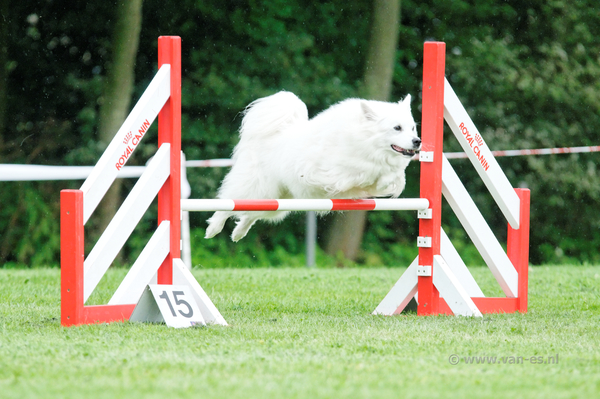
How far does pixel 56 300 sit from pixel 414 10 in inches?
327

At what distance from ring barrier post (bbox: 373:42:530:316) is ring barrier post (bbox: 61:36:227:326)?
43.0 inches

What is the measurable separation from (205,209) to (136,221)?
339 millimetres

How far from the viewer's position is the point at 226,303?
4.56 m

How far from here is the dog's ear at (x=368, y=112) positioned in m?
4.03

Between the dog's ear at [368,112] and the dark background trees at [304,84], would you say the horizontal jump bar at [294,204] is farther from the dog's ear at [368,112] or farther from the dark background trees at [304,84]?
the dark background trees at [304,84]

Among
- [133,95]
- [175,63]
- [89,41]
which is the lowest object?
[133,95]

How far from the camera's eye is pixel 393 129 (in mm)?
3969

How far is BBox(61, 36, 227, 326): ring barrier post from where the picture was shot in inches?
136

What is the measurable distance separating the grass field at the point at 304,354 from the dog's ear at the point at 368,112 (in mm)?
980

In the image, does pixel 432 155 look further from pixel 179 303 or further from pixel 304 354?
pixel 304 354

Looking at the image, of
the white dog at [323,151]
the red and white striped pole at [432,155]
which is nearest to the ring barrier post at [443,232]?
the red and white striped pole at [432,155]

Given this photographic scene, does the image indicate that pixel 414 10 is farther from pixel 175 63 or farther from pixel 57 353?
pixel 57 353

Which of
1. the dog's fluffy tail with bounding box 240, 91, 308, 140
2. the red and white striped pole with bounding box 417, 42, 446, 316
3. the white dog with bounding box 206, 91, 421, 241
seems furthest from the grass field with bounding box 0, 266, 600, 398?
the dog's fluffy tail with bounding box 240, 91, 308, 140

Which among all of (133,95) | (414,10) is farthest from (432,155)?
(414,10)
